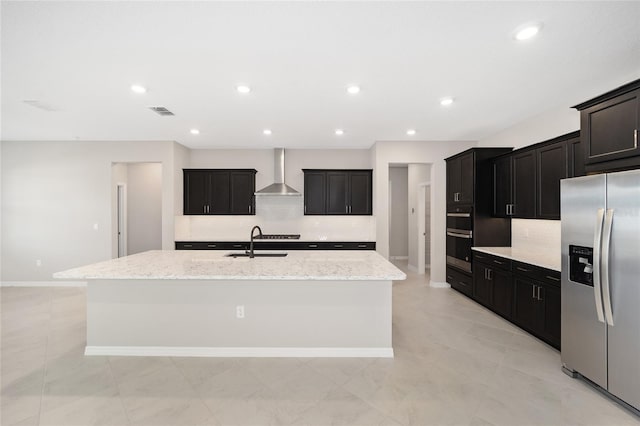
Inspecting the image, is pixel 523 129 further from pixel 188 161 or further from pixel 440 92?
pixel 188 161

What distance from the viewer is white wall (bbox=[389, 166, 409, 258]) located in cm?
856

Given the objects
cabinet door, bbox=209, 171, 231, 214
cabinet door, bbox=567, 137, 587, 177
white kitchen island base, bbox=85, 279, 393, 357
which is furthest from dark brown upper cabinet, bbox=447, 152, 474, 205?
cabinet door, bbox=209, 171, 231, 214

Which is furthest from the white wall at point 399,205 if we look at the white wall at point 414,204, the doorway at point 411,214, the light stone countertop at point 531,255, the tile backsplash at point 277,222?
the light stone countertop at point 531,255

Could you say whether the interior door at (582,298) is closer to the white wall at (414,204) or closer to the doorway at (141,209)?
the white wall at (414,204)

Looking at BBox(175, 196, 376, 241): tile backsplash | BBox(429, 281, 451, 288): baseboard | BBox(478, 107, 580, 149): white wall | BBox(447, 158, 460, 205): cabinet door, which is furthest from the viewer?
BBox(175, 196, 376, 241): tile backsplash

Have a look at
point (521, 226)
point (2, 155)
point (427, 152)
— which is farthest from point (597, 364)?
point (2, 155)

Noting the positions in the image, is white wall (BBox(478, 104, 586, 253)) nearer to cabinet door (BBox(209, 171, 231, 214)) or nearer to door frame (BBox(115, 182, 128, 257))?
cabinet door (BBox(209, 171, 231, 214))

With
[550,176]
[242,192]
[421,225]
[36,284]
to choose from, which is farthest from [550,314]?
[36,284]

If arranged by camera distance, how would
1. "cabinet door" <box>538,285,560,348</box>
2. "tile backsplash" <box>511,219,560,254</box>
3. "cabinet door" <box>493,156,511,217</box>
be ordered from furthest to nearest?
"cabinet door" <box>493,156,511,217</box> < "tile backsplash" <box>511,219,560,254</box> < "cabinet door" <box>538,285,560,348</box>

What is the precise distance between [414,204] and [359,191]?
7.05 ft

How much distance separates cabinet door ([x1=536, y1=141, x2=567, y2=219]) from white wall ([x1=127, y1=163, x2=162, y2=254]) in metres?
7.69

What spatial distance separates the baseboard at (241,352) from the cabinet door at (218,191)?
341cm

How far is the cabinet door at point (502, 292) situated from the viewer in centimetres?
391

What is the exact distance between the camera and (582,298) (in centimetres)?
254
